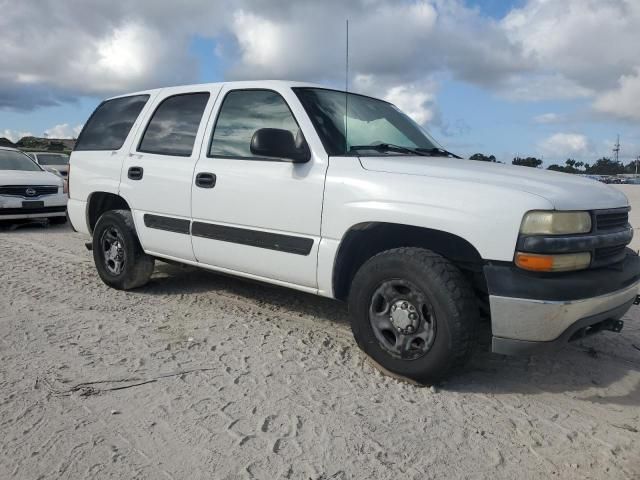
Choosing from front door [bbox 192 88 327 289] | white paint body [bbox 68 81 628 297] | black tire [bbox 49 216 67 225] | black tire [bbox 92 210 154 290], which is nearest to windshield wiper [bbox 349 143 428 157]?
white paint body [bbox 68 81 628 297]

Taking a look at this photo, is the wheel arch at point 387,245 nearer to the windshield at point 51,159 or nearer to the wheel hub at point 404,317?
the wheel hub at point 404,317

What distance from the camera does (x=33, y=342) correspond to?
385 cm

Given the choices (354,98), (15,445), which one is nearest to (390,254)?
(354,98)

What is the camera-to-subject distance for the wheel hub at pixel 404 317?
3254 millimetres

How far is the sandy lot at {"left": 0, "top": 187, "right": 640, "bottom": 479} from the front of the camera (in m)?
2.49

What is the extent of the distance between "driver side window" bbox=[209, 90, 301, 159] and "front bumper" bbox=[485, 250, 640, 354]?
72.0 inches

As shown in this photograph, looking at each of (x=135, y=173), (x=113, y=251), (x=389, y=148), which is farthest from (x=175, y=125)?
(x=389, y=148)

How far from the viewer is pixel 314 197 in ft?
11.9

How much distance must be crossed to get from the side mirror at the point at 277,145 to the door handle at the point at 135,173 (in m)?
1.69

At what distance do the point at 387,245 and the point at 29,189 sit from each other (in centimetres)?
847

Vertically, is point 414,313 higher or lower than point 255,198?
lower

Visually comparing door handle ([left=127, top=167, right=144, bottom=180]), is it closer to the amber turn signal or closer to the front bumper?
the front bumper

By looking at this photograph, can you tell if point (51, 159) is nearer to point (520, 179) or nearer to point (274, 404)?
point (274, 404)

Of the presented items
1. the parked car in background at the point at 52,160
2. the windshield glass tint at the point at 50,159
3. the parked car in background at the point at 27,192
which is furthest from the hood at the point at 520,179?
the windshield glass tint at the point at 50,159
